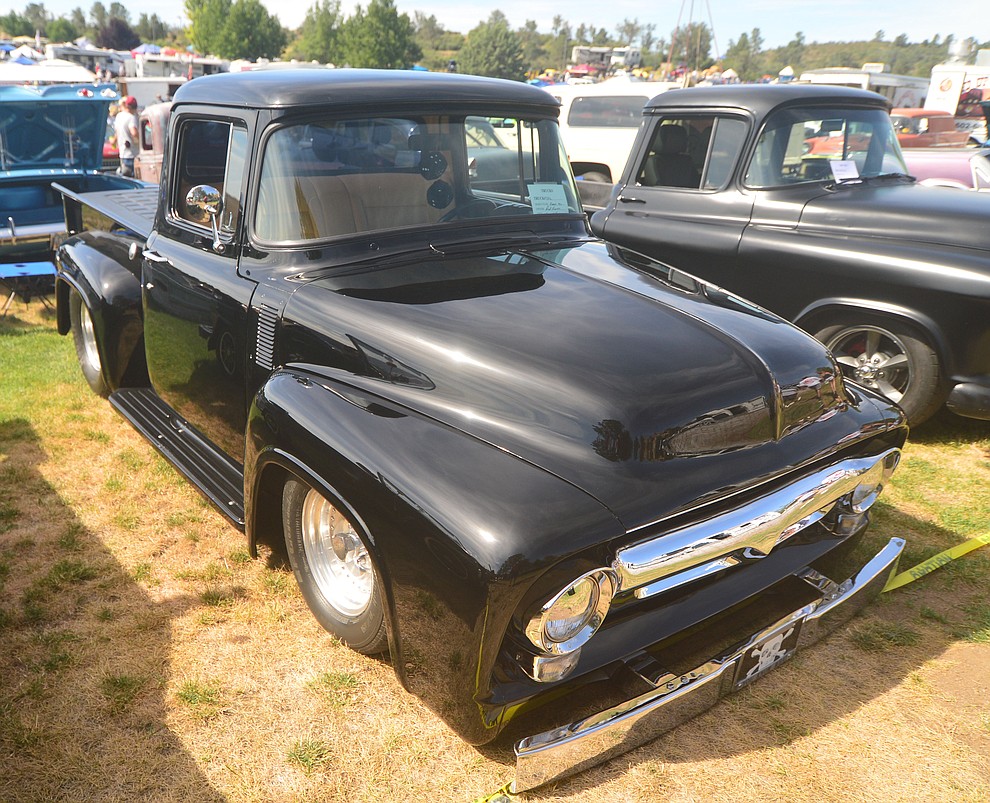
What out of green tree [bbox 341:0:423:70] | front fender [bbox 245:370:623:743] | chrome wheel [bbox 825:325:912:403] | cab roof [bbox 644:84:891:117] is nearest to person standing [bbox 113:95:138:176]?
cab roof [bbox 644:84:891:117]

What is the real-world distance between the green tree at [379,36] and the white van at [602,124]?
72.4 metres

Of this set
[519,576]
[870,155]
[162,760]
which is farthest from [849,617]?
[870,155]

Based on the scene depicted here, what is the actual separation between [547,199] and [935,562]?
245cm

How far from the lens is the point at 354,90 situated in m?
3.15

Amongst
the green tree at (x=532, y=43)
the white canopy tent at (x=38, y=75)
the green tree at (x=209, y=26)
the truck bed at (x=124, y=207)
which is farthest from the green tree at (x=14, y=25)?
the truck bed at (x=124, y=207)

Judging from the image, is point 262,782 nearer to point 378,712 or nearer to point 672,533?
point 378,712

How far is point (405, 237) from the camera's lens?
124 inches

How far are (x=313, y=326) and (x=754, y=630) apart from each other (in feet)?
6.03

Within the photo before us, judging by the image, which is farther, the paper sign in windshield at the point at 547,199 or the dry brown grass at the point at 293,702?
the paper sign in windshield at the point at 547,199

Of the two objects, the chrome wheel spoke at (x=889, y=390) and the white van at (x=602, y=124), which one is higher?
the white van at (x=602, y=124)

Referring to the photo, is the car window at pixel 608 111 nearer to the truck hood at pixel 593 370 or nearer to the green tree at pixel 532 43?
the truck hood at pixel 593 370

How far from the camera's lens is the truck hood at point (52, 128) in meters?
8.07

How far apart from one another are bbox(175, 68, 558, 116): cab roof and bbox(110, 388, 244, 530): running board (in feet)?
5.27

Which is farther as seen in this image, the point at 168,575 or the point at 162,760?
the point at 168,575
